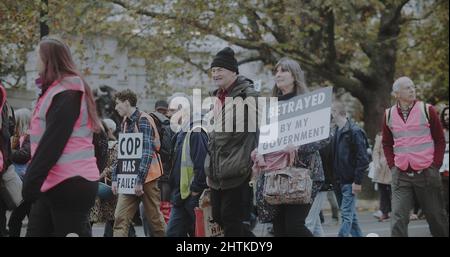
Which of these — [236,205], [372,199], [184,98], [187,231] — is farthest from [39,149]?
[372,199]

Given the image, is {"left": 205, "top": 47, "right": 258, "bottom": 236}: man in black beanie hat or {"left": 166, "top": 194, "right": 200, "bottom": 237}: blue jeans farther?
{"left": 166, "top": 194, "right": 200, "bottom": 237}: blue jeans

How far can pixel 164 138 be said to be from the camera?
10.7m

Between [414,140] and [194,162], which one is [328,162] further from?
[194,162]

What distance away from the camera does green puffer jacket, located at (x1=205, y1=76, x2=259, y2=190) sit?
7664 mm

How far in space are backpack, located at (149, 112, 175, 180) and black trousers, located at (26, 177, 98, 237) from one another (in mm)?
4145

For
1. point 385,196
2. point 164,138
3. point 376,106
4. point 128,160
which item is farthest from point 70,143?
point 376,106

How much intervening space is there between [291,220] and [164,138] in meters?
3.40

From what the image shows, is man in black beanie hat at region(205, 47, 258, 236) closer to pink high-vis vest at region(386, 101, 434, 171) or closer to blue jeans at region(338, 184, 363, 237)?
pink high-vis vest at region(386, 101, 434, 171)

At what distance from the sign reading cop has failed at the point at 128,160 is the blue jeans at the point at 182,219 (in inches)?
32.0

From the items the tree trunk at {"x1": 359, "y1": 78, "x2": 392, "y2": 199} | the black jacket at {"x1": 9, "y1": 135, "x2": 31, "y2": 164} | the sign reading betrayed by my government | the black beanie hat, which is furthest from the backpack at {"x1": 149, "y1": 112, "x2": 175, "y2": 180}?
the tree trunk at {"x1": 359, "y1": 78, "x2": 392, "y2": 199}

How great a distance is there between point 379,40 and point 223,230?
1439 centimetres

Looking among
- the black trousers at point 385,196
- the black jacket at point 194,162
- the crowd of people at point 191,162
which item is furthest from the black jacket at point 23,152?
the black trousers at point 385,196

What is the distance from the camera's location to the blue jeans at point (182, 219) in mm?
9188
